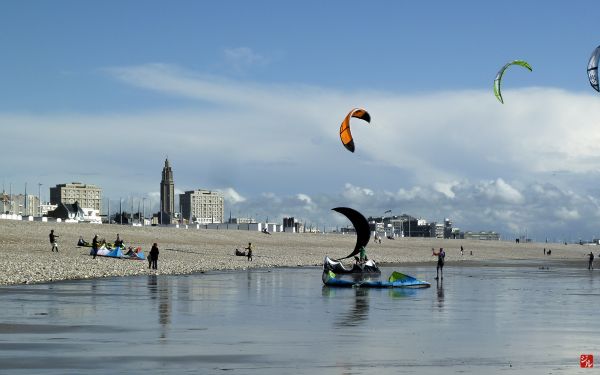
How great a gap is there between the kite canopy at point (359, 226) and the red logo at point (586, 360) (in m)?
36.8

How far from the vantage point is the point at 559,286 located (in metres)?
38.2

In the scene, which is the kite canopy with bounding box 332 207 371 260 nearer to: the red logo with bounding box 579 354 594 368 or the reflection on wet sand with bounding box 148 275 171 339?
the reflection on wet sand with bounding box 148 275 171 339

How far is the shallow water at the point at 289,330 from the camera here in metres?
14.1

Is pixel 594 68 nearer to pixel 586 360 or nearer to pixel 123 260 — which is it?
pixel 586 360

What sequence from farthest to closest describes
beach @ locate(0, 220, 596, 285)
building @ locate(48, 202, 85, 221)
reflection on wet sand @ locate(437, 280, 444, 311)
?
building @ locate(48, 202, 85, 221) < beach @ locate(0, 220, 596, 285) < reflection on wet sand @ locate(437, 280, 444, 311)

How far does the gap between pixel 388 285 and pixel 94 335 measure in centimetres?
1824

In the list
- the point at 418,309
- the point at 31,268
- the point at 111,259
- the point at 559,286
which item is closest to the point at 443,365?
the point at 418,309

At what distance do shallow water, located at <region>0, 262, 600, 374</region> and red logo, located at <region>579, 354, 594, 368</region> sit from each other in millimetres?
114

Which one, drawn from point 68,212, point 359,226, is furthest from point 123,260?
point 68,212

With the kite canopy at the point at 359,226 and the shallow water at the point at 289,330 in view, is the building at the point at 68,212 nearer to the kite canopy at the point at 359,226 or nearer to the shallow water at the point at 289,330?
the kite canopy at the point at 359,226

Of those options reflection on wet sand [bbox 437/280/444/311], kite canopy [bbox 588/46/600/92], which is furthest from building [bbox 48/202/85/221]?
kite canopy [bbox 588/46/600/92]

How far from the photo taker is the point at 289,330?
19219mm

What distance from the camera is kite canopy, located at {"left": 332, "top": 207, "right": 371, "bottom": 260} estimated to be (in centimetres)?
5306

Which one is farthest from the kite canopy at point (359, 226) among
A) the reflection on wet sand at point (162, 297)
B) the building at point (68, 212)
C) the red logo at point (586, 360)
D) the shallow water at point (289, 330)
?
the building at point (68, 212)
